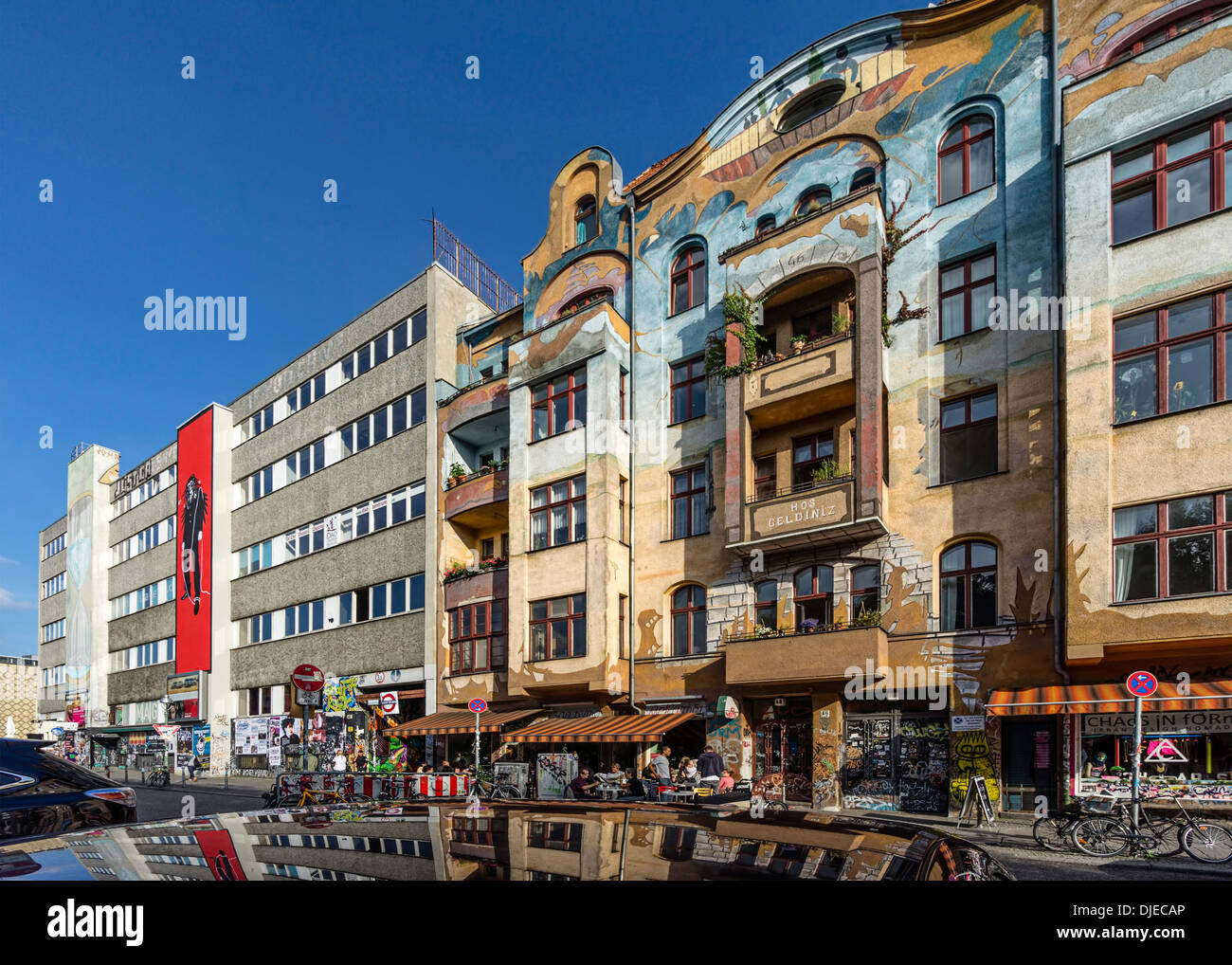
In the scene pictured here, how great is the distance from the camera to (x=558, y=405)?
Answer: 25.6 meters

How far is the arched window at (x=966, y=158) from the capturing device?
1970cm

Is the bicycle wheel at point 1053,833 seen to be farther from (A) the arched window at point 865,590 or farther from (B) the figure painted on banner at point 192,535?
(B) the figure painted on banner at point 192,535

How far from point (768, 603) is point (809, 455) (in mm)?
3890

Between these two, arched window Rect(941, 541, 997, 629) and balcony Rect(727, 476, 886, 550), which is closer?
arched window Rect(941, 541, 997, 629)

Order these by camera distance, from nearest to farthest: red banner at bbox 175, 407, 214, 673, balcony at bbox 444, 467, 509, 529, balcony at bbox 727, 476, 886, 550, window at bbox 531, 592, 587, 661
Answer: balcony at bbox 727, 476, 886, 550 < window at bbox 531, 592, 587, 661 < balcony at bbox 444, 467, 509, 529 < red banner at bbox 175, 407, 214, 673

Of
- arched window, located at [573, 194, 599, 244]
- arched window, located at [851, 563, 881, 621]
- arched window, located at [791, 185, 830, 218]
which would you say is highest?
arched window, located at [573, 194, 599, 244]

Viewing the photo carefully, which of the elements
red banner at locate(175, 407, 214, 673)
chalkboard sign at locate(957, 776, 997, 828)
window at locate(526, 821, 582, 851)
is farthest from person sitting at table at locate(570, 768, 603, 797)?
red banner at locate(175, 407, 214, 673)

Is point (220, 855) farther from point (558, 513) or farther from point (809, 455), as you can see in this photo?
point (558, 513)

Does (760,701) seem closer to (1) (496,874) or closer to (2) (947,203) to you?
(2) (947,203)

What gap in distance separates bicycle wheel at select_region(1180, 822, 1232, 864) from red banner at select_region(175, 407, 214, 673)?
40.8 metres

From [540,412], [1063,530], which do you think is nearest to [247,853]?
[1063,530]

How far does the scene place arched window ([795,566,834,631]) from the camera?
20.3 m

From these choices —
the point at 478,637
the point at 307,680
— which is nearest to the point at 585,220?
the point at 478,637

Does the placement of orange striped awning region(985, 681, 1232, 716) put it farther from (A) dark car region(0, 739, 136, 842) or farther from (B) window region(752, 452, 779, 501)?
(A) dark car region(0, 739, 136, 842)
